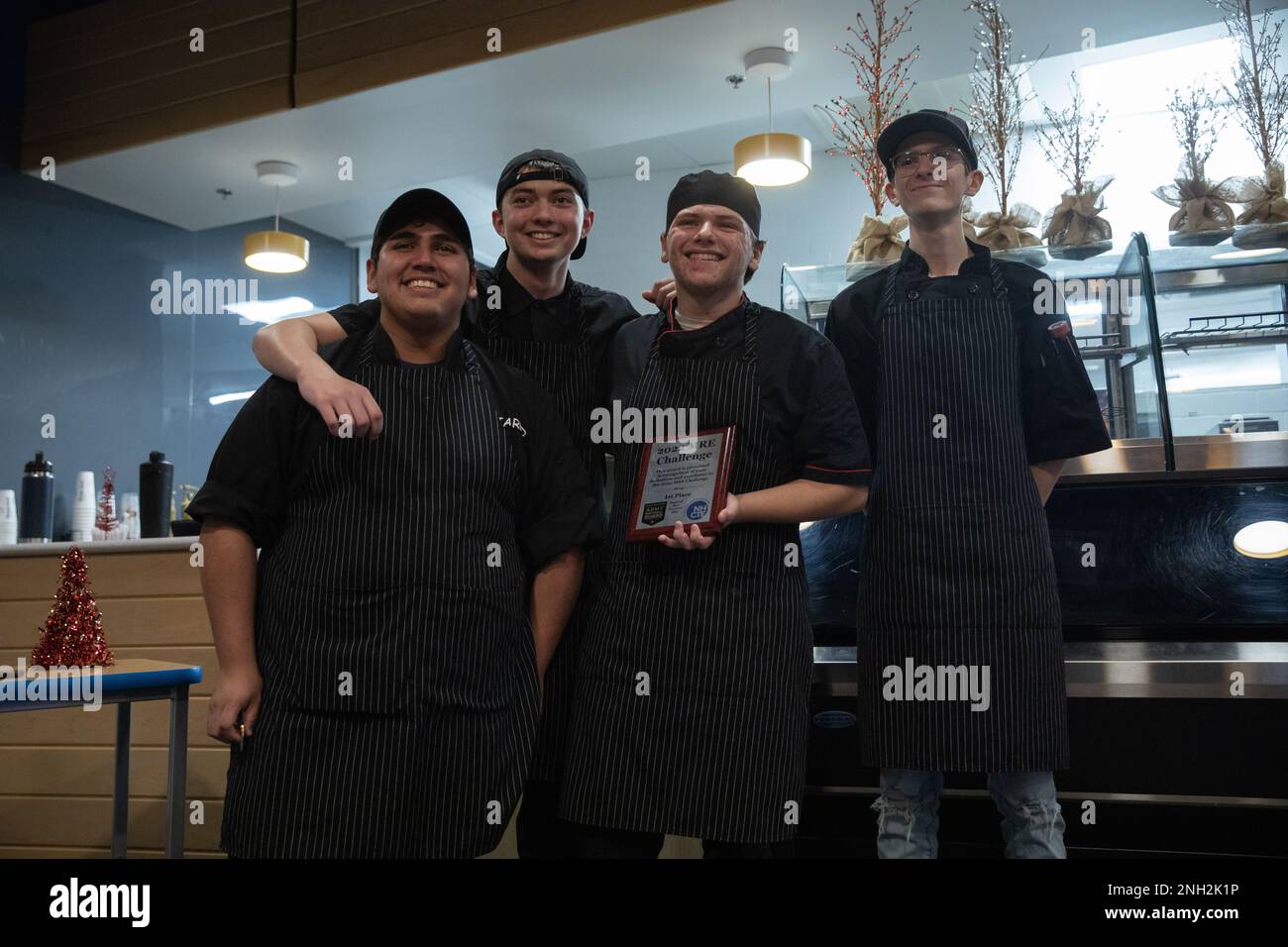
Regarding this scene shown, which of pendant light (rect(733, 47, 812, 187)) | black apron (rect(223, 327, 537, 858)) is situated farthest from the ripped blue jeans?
pendant light (rect(733, 47, 812, 187))

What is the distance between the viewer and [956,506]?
1830mm

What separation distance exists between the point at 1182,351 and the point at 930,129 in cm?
78

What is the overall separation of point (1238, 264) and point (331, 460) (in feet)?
6.40

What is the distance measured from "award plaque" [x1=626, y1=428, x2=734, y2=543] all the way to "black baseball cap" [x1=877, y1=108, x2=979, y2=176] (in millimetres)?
691

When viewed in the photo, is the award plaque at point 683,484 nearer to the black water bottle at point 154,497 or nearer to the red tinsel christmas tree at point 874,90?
the red tinsel christmas tree at point 874,90

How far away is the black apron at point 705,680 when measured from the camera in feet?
5.52

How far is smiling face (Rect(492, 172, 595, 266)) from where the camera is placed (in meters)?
1.97

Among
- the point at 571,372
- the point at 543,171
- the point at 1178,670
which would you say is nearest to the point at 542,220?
the point at 543,171

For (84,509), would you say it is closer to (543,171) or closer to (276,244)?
(276,244)

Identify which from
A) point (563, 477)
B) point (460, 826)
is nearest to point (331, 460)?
point (563, 477)

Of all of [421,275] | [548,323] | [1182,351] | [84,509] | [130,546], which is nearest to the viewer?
[421,275]

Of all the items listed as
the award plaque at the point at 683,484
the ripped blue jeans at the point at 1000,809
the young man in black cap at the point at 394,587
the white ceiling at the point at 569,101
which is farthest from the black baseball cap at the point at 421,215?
the white ceiling at the point at 569,101

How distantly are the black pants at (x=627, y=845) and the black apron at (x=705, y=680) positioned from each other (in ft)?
0.16
